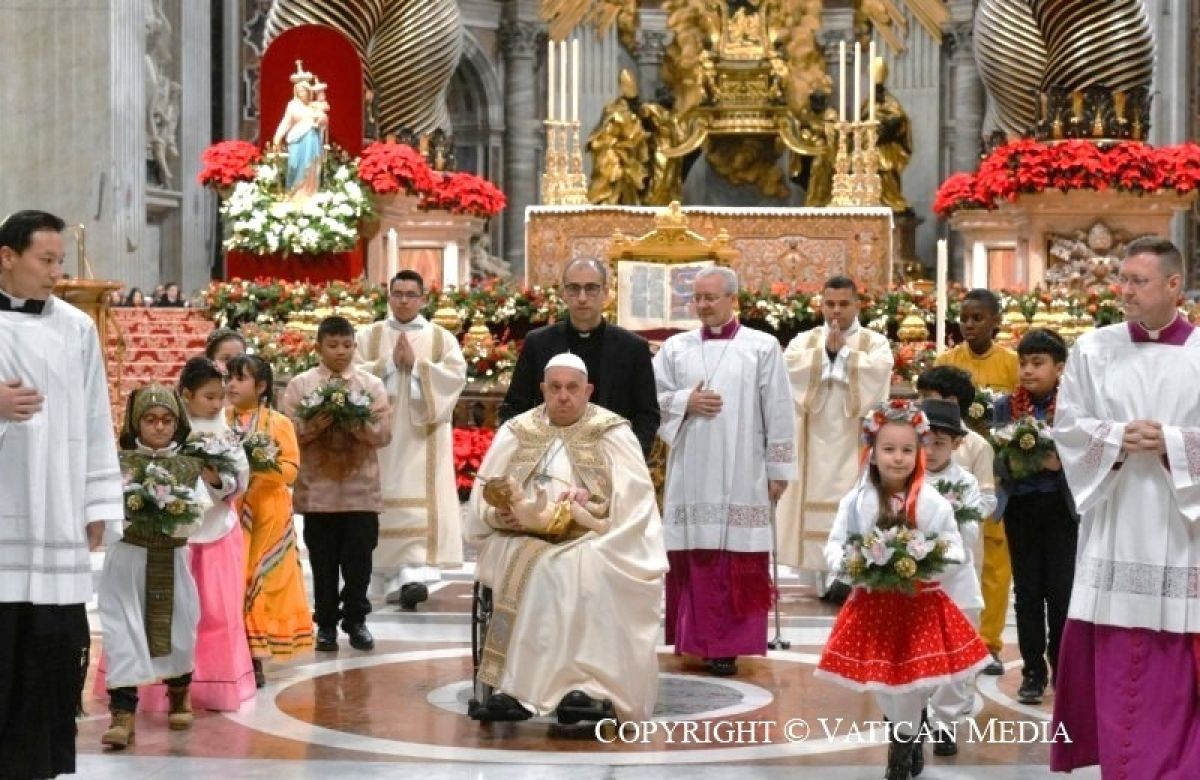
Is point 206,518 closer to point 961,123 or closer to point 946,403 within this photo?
point 946,403

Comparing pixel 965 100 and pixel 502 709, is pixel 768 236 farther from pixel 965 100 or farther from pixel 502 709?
pixel 502 709

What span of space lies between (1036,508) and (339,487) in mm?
3314

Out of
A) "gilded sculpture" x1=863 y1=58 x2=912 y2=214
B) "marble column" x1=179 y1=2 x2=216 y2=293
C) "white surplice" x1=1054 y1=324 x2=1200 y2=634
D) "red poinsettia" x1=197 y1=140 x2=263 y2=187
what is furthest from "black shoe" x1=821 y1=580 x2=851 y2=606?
"marble column" x1=179 y1=2 x2=216 y2=293

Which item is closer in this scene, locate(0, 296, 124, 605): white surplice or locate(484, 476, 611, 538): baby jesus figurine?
locate(0, 296, 124, 605): white surplice

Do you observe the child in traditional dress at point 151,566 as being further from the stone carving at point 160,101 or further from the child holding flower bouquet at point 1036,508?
the stone carving at point 160,101

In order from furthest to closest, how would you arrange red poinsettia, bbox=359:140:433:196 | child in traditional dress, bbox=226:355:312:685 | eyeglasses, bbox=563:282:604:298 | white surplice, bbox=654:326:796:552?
1. red poinsettia, bbox=359:140:433:196
2. white surplice, bbox=654:326:796:552
3. child in traditional dress, bbox=226:355:312:685
4. eyeglasses, bbox=563:282:604:298

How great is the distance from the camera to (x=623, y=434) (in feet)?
25.6

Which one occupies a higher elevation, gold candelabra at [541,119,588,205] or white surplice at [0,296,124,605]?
gold candelabra at [541,119,588,205]

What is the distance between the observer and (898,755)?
671cm

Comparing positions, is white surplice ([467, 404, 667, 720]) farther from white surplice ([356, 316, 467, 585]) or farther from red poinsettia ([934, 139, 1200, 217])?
red poinsettia ([934, 139, 1200, 217])

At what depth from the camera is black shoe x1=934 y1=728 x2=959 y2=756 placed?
23.7 ft

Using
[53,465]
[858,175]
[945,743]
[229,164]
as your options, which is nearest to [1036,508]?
[945,743]

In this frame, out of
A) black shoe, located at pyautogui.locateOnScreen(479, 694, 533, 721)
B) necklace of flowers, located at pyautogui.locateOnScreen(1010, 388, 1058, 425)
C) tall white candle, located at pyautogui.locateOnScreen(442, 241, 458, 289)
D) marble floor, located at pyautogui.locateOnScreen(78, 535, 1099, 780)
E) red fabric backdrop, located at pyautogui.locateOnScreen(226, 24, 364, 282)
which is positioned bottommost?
marble floor, located at pyautogui.locateOnScreen(78, 535, 1099, 780)

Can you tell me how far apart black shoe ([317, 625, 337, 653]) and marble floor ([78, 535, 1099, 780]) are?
0.68 ft
